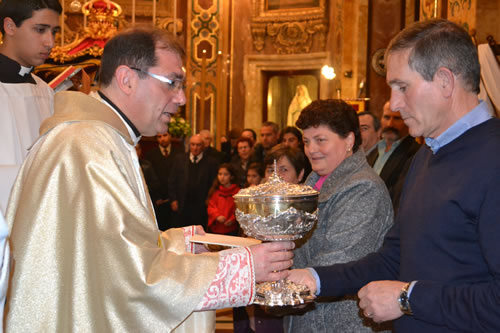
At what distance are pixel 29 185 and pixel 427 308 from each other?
1.37m

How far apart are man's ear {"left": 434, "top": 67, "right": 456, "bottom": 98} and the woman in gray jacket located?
78cm

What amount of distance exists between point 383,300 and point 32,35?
2382 mm

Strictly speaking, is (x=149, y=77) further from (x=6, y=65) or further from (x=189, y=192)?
(x=189, y=192)

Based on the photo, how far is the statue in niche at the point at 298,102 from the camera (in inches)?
573

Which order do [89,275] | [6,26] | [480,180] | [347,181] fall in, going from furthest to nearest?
1. [6,26]
2. [347,181]
3. [89,275]
4. [480,180]

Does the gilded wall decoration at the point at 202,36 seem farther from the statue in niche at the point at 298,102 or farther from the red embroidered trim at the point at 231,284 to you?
the red embroidered trim at the point at 231,284

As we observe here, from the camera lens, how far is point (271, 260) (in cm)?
215

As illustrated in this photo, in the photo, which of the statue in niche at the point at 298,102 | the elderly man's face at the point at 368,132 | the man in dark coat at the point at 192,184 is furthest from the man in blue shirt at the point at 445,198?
the statue in niche at the point at 298,102

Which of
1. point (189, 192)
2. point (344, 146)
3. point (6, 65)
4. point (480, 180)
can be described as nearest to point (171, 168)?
point (189, 192)

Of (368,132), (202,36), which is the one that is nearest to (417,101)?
(368,132)

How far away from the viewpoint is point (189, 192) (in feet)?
26.5

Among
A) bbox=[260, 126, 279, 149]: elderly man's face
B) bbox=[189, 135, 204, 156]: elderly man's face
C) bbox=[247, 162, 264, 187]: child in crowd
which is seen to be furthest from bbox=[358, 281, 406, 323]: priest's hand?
bbox=[189, 135, 204, 156]: elderly man's face

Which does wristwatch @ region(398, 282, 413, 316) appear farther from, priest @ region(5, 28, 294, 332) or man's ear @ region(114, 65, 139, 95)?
man's ear @ region(114, 65, 139, 95)

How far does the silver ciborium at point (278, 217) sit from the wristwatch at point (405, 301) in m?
0.43
